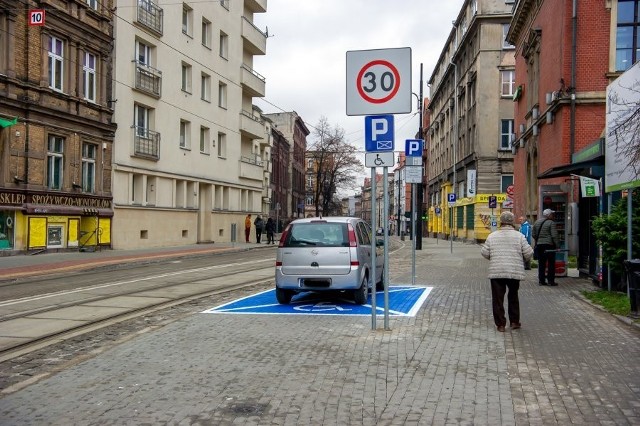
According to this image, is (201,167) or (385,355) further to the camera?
(201,167)

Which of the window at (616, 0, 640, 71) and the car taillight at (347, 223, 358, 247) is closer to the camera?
the car taillight at (347, 223, 358, 247)

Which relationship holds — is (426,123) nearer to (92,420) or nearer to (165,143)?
(165,143)

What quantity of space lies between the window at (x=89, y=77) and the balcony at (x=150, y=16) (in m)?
3.80

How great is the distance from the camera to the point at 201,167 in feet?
121

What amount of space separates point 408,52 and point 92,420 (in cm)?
563

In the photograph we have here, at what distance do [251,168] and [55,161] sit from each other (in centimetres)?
2164

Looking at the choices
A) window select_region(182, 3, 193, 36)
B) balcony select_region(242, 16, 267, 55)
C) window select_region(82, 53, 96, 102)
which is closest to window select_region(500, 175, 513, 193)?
balcony select_region(242, 16, 267, 55)

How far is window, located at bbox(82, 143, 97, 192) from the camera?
25906mm

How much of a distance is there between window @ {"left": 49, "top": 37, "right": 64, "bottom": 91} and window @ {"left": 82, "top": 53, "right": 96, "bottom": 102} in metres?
1.43

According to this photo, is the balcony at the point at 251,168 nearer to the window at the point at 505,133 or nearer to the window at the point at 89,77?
the window at the point at 89,77

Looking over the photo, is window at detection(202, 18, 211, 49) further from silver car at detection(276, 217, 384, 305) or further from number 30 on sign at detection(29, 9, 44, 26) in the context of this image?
silver car at detection(276, 217, 384, 305)

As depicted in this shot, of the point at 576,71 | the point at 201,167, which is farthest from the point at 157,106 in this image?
the point at 576,71

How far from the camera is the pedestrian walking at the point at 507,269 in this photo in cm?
842

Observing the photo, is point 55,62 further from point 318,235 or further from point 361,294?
point 361,294
